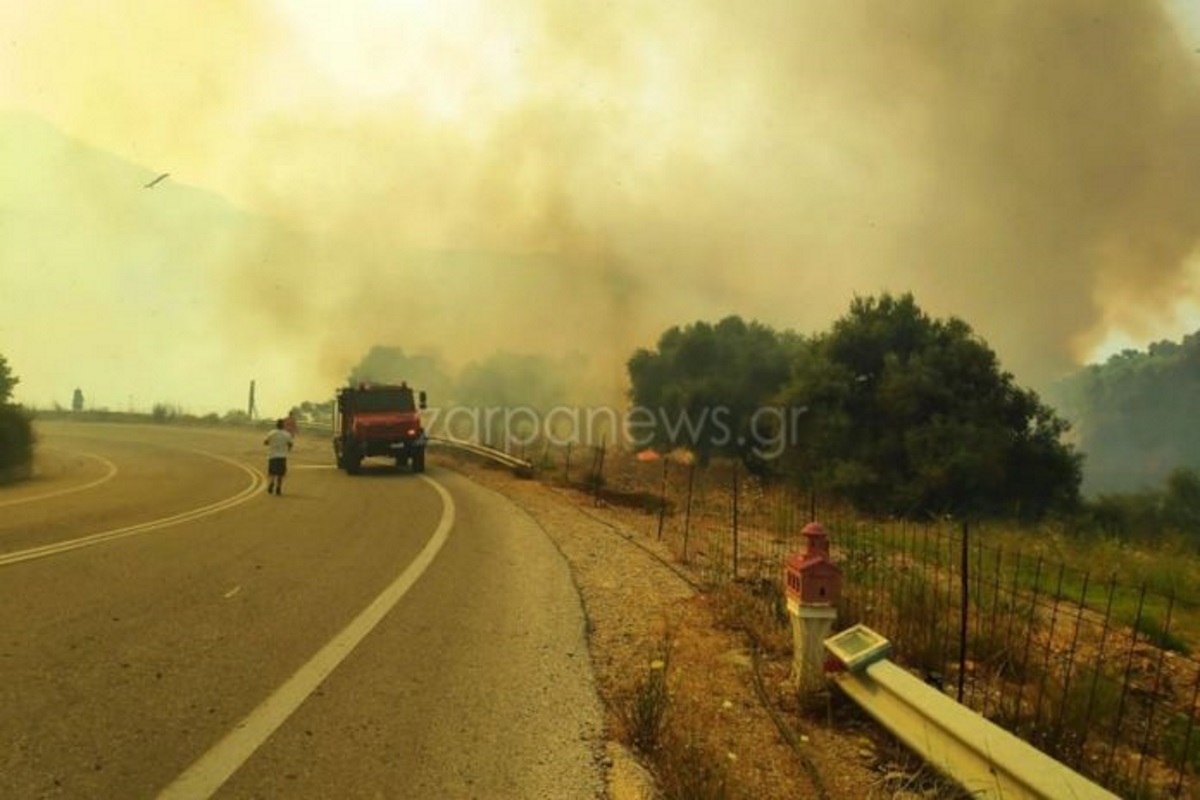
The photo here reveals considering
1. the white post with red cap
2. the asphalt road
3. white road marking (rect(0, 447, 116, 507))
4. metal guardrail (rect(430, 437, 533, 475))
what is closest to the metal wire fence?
the white post with red cap

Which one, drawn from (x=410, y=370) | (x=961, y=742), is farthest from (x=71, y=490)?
(x=410, y=370)

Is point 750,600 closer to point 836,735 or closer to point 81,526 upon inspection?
point 836,735

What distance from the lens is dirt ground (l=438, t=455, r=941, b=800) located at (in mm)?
4117

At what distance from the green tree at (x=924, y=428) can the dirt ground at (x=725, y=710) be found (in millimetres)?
14353

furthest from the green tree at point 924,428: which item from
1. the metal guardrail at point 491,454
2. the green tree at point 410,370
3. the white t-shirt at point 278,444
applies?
the green tree at point 410,370

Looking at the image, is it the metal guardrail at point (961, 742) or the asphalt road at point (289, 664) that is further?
the asphalt road at point (289, 664)

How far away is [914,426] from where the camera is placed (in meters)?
22.6

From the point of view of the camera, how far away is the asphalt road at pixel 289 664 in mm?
3846

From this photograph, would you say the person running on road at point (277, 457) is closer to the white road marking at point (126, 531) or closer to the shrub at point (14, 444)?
the white road marking at point (126, 531)

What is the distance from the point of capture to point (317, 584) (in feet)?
27.3

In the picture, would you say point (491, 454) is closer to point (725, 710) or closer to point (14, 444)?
point (14, 444)

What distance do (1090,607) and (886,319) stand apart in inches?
684

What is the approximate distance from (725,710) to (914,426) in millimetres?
19073

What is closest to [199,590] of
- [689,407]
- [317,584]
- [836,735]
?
[317,584]
